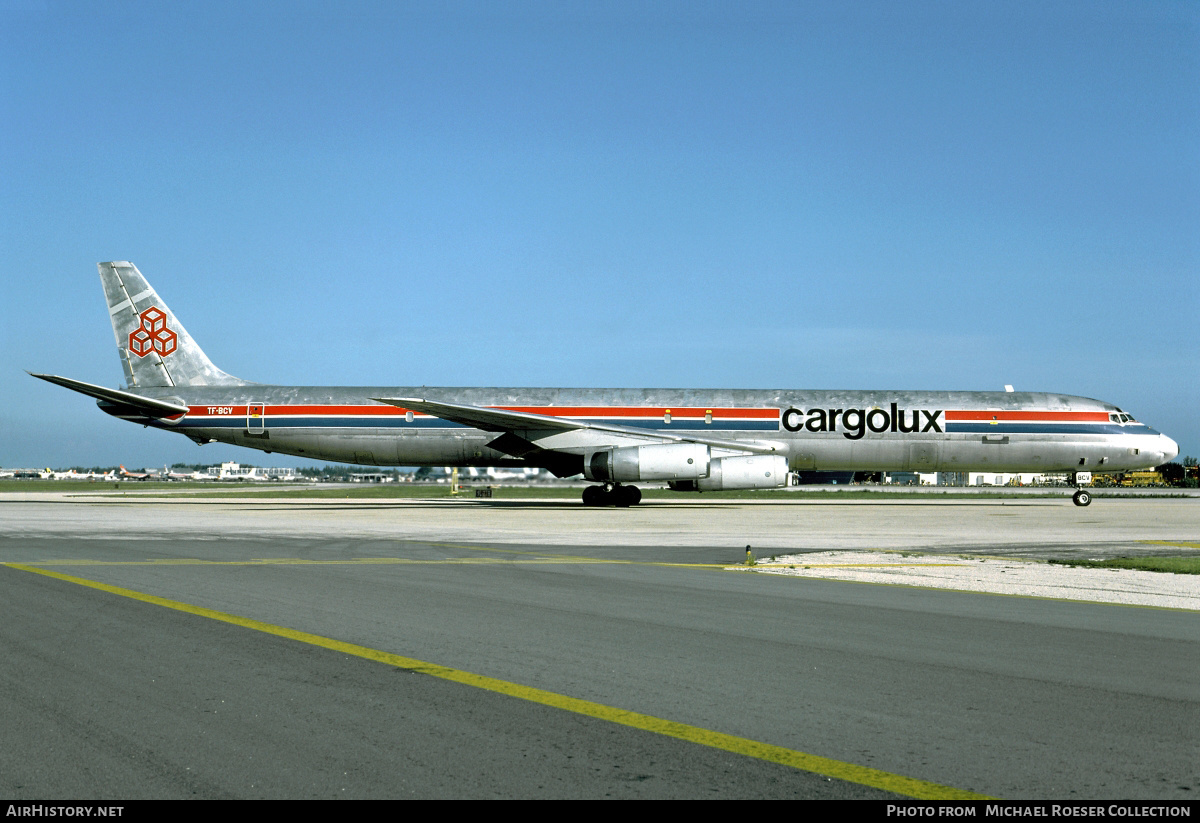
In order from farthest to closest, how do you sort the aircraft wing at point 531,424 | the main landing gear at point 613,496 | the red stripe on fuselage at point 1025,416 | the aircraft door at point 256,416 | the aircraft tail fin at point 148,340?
the aircraft tail fin at point 148,340, the aircraft door at point 256,416, the red stripe on fuselage at point 1025,416, the main landing gear at point 613,496, the aircraft wing at point 531,424

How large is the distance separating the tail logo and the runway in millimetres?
25115

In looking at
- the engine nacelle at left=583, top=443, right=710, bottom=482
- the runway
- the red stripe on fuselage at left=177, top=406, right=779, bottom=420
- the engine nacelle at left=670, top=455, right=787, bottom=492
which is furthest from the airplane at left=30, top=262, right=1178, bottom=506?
the runway

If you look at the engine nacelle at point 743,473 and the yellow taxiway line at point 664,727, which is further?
the engine nacelle at point 743,473

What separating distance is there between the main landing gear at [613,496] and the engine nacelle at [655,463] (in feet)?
7.99

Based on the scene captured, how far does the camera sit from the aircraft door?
33969mm

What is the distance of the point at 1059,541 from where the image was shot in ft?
59.8

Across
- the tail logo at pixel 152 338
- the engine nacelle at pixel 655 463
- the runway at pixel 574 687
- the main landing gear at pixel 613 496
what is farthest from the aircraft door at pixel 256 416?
the runway at pixel 574 687

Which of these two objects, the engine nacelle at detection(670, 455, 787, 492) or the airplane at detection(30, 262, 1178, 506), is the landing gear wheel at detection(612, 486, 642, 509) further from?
the engine nacelle at detection(670, 455, 787, 492)

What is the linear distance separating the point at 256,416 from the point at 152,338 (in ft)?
17.8

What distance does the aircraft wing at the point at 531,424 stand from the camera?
3048cm

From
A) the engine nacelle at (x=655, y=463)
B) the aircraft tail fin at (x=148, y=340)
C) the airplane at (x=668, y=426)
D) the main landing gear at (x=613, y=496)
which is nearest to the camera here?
the engine nacelle at (x=655, y=463)

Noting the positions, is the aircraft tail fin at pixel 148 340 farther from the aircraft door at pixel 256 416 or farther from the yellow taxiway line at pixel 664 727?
the yellow taxiway line at pixel 664 727

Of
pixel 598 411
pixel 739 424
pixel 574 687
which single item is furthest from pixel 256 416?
pixel 574 687
